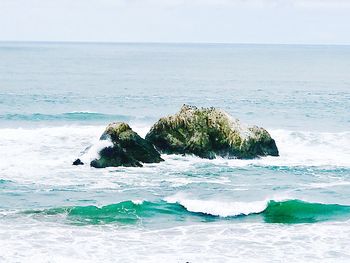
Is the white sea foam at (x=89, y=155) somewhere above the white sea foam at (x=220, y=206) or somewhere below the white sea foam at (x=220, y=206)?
above

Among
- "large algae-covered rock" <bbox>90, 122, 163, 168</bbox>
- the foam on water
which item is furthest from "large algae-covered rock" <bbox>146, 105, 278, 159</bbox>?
the foam on water

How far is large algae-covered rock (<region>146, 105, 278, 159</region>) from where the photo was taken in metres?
33.6

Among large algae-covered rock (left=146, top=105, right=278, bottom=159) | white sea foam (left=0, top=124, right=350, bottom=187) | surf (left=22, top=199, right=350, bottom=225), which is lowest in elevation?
surf (left=22, top=199, right=350, bottom=225)

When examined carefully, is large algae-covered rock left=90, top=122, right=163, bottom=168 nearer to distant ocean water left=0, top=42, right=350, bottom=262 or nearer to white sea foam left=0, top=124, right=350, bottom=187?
white sea foam left=0, top=124, right=350, bottom=187

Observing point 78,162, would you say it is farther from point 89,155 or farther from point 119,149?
point 119,149

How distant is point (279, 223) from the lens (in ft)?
78.7

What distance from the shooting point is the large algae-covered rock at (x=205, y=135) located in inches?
1323

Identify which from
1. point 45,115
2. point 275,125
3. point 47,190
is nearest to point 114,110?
point 45,115

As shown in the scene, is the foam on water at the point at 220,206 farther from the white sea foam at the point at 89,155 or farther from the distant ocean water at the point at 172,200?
the white sea foam at the point at 89,155

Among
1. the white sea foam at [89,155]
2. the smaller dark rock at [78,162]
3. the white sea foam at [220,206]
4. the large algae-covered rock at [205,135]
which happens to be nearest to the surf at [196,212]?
the white sea foam at [220,206]

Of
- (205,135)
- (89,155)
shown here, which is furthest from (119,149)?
(205,135)

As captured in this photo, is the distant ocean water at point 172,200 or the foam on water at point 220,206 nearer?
the distant ocean water at point 172,200

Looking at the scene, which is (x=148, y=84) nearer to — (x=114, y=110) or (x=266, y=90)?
(x=266, y=90)

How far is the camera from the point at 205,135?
33781mm
